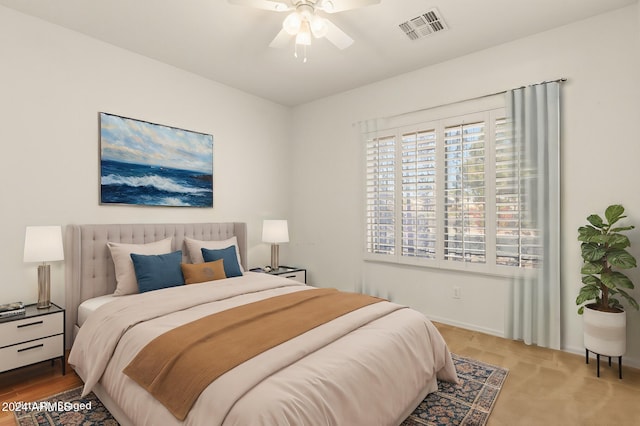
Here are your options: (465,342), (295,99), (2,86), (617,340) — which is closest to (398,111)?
(295,99)

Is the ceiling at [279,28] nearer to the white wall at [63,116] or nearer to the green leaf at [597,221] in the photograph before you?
the white wall at [63,116]

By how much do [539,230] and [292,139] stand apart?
354 cm

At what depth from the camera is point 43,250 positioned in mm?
2607

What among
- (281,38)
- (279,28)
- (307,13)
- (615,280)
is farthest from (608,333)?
(279,28)

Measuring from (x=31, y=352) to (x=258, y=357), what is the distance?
2077 mm

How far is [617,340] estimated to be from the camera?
99.4 inches

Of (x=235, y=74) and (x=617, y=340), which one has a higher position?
(x=235, y=74)

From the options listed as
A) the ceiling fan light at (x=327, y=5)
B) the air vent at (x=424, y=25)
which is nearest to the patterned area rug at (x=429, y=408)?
the ceiling fan light at (x=327, y=5)

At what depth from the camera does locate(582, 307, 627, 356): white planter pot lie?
2.53 metres

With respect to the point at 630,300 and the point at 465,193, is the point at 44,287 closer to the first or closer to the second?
the point at 465,193

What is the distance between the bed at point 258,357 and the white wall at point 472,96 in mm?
1447

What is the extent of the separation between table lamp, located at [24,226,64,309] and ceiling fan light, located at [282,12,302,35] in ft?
7.96

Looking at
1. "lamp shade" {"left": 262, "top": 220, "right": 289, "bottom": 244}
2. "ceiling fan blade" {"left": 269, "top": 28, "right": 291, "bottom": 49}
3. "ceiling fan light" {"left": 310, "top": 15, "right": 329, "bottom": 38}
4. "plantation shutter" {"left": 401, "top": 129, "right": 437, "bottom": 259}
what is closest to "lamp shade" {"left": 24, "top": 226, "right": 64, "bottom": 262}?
"lamp shade" {"left": 262, "top": 220, "right": 289, "bottom": 244}

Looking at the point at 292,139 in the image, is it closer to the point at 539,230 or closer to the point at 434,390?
the point at 539,230
